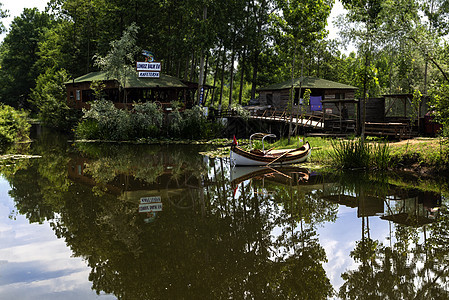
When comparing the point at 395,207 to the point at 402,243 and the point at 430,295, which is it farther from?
the point at 430,295

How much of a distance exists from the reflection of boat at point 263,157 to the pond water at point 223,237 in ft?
9.40

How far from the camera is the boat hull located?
2039 centimetres

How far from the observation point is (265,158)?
20922mm

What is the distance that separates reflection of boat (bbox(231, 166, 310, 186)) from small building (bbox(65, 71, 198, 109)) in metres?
19.9

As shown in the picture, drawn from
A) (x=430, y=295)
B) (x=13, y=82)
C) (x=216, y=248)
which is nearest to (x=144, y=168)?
(x=216, y=248)

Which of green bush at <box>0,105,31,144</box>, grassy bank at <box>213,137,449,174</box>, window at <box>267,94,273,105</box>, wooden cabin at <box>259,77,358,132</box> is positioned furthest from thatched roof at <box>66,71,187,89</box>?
grassy bank at <box>213,137,449,174</box>

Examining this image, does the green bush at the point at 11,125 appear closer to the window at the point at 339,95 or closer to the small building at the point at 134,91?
the small building at the point at 134,91

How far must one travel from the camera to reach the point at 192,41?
3772 cm

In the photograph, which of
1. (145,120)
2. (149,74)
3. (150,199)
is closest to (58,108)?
(149,74)

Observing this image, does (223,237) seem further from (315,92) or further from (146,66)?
(315,92)

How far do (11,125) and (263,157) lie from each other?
2450 cm

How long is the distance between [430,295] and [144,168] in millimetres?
15617

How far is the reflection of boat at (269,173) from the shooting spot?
17531 millimetres

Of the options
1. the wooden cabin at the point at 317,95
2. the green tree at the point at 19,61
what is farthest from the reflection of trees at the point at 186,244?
the green tree at the point at 19,61
